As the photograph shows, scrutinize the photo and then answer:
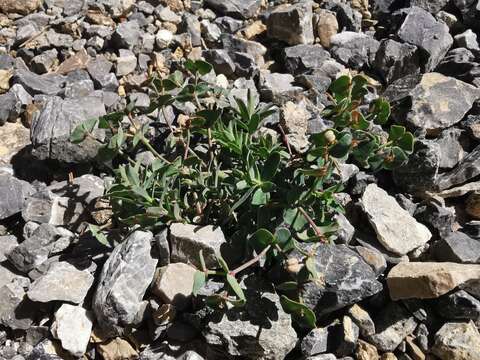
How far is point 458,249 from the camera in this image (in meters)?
3.26

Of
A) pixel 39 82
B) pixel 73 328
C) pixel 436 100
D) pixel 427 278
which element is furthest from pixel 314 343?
pixel 39 82

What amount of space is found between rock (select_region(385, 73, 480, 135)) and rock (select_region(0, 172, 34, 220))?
2.56 meters

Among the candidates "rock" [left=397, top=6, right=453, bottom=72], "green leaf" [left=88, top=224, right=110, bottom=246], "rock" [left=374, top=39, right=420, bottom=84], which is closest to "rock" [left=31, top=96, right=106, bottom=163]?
"green leaf" [left=88, top=224, right=110, bottom=246]

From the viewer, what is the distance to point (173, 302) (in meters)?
3.09

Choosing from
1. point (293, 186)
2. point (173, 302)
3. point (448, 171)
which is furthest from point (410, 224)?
point (173, 302)

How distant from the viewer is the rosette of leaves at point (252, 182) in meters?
2.85

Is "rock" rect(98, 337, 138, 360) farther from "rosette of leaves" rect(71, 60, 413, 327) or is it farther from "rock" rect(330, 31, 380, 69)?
"rock" rect(330, 31, 380, 69)

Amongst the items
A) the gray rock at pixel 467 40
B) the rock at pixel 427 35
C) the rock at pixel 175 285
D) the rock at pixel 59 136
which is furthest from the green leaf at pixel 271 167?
the gray rock at pixel 467 40

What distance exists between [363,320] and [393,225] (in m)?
0.62

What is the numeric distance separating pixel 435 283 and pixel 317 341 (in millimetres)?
678

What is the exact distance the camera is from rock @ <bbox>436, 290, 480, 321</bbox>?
3.04 metres

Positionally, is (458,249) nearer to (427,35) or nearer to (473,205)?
(473,205)

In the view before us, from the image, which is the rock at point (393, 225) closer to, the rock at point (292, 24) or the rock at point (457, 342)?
the rock at point (457, 342)

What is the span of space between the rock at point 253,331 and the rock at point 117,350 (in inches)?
17.9
